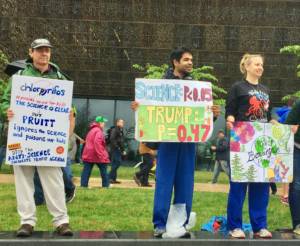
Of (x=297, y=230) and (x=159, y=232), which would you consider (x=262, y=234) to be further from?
(x=159, y=232)

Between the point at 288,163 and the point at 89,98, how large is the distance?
65.3ft

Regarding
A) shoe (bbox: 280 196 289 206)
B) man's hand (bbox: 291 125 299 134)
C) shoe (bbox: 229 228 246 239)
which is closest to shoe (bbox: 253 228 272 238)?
shoe (bbox: 229 228 246 239)

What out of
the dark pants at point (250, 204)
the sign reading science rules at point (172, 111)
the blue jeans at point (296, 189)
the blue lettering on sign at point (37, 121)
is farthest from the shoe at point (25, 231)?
the blue jeans at point (296, 189)

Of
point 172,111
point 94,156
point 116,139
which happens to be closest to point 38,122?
point 172,111

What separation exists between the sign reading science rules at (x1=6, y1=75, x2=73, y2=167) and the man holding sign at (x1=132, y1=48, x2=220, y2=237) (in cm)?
83

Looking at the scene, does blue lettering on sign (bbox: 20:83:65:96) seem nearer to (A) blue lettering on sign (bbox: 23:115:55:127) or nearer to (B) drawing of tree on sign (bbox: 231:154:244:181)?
(A) blue lettering on sign (bbox: 23:115:55:127)

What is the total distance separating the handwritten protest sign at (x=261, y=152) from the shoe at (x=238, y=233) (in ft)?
1.93

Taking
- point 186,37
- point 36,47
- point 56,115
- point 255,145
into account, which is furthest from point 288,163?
point 186,37

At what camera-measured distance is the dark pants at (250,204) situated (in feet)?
21.1

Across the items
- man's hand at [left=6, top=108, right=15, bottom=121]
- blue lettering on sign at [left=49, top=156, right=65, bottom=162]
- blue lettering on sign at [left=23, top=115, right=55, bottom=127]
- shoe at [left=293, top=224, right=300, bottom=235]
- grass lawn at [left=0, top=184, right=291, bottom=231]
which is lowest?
grass lawn at [left=0, top=184, right=291, bottom=231]

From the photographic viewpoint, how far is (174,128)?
20.5 feet

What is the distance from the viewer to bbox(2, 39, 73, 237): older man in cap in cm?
595

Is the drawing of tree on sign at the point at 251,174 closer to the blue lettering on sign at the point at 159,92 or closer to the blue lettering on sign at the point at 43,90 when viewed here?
the blue lettering on sign at the point at 159,92

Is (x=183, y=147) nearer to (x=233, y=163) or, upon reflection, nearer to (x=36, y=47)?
(x=233, y=163)
